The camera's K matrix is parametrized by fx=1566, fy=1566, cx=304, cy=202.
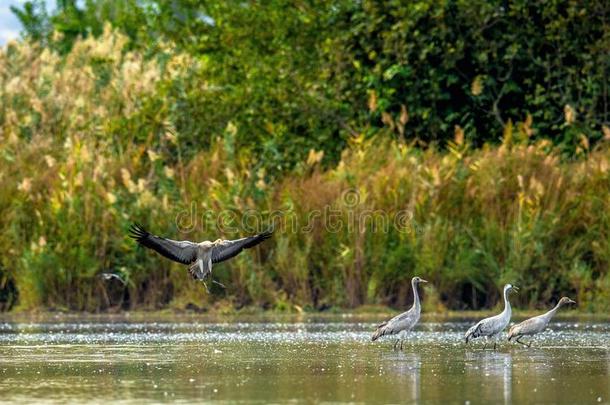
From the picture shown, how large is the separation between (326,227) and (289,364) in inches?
342

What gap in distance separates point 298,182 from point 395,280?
279cm

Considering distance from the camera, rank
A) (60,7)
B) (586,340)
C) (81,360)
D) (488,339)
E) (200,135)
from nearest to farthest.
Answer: (81,360)
(586,340)
(488,339)
(200,135)
(60,7)

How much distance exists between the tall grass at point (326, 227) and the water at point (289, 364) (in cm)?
200

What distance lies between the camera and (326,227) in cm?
2258

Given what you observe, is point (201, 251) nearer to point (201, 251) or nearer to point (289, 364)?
point (201, 251)

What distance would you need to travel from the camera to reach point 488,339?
1789 cm

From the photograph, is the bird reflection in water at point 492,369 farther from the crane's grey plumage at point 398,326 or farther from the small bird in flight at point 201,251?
the small bird in flight at point 201,251

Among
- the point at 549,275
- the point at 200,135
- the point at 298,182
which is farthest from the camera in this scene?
the point at 200,135

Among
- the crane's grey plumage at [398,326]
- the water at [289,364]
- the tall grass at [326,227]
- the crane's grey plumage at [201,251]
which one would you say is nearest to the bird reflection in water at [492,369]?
the water at [289,364]

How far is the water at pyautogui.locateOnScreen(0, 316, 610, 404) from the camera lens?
1128 cm

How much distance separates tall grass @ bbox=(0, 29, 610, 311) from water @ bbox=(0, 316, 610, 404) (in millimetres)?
2003

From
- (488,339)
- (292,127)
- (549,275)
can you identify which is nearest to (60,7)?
(292,127)

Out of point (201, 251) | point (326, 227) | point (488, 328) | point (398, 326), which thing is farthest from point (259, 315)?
point (488, 328)

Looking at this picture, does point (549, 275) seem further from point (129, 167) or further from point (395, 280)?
point (129, 167)
